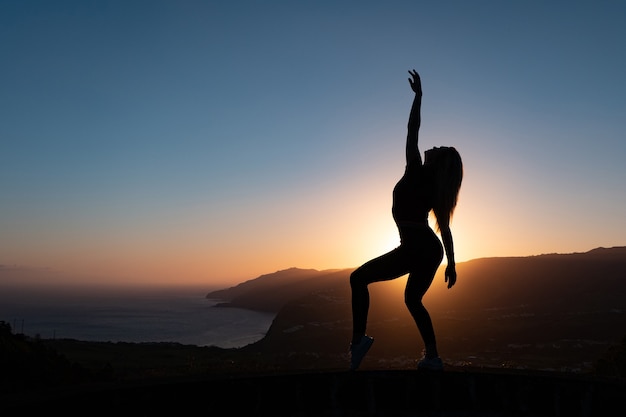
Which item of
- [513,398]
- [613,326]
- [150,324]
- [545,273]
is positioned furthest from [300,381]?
[150,324]

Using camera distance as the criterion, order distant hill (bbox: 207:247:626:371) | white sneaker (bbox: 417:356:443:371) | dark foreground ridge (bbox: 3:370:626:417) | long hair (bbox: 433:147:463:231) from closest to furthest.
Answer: dark foreground ridge (bbox: 3:370:626:417) → white sneaker (bbox: 417:356:443:371) → long hair (bbox: 433:147:463:231) → distant hill (bbox: 207:247:626:371)

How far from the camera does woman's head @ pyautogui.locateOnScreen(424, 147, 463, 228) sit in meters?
6.58

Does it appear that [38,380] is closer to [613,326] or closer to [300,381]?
[300,381]

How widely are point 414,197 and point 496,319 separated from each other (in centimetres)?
7637

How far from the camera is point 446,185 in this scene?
21.6ft

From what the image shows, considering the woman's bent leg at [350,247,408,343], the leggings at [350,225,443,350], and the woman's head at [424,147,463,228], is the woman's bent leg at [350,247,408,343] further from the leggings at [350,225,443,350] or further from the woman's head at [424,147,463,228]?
the woman's head at [424,147,463,228]

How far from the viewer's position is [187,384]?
5129 millimetres

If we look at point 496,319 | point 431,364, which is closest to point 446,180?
point 431,364

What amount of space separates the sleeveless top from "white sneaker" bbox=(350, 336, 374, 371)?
151 cm

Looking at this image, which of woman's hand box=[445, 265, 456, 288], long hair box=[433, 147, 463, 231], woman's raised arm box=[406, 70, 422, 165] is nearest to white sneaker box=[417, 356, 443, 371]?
woman's hand box=[445, 265, 456, 288]

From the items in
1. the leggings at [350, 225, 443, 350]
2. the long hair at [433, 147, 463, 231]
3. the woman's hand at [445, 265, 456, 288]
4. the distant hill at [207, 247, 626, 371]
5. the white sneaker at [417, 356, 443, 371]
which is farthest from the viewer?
the distant hill at [207, 247, 626, 371]

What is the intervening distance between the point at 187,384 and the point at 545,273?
118223 mm

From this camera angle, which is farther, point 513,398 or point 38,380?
point 38,380

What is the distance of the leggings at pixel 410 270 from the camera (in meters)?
6.46
